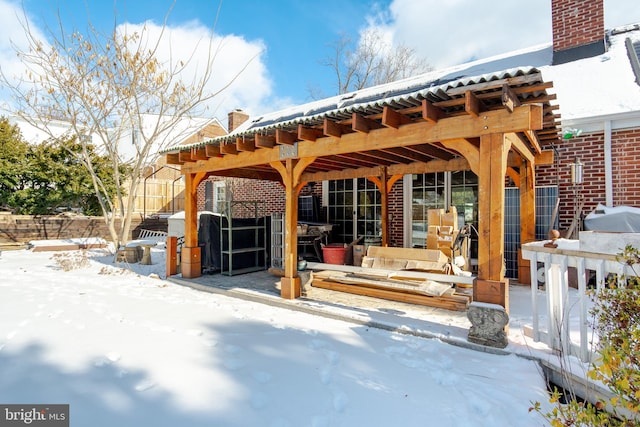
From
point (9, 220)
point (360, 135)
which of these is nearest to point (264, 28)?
point (360, 135)

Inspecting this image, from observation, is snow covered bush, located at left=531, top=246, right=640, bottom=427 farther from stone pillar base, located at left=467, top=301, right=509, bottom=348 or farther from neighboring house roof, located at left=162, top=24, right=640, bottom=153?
neighboring house roof, located at left=162, top=24, right=640, bottom=153

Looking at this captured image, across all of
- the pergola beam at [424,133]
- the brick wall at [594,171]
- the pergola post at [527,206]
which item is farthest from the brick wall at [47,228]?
the brick wall at [594,171]

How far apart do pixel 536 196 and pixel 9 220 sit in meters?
14.1

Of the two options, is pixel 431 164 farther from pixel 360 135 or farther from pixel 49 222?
pixel 49 222

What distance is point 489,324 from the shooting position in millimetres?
3383

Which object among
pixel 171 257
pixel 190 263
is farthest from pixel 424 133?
pixel 171 257

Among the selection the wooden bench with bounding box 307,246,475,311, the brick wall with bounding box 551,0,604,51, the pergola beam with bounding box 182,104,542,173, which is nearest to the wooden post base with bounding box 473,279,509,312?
the wooden bench with bounding box 307,246,475,311

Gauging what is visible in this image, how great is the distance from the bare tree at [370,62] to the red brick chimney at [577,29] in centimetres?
1136

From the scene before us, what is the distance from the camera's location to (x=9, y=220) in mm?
10531

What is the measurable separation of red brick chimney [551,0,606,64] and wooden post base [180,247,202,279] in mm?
8802

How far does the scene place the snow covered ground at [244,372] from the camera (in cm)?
230

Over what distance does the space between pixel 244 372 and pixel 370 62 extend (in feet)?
62.3

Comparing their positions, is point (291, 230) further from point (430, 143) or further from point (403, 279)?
point (430, 143)

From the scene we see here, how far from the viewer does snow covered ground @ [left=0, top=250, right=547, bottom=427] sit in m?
2.30
